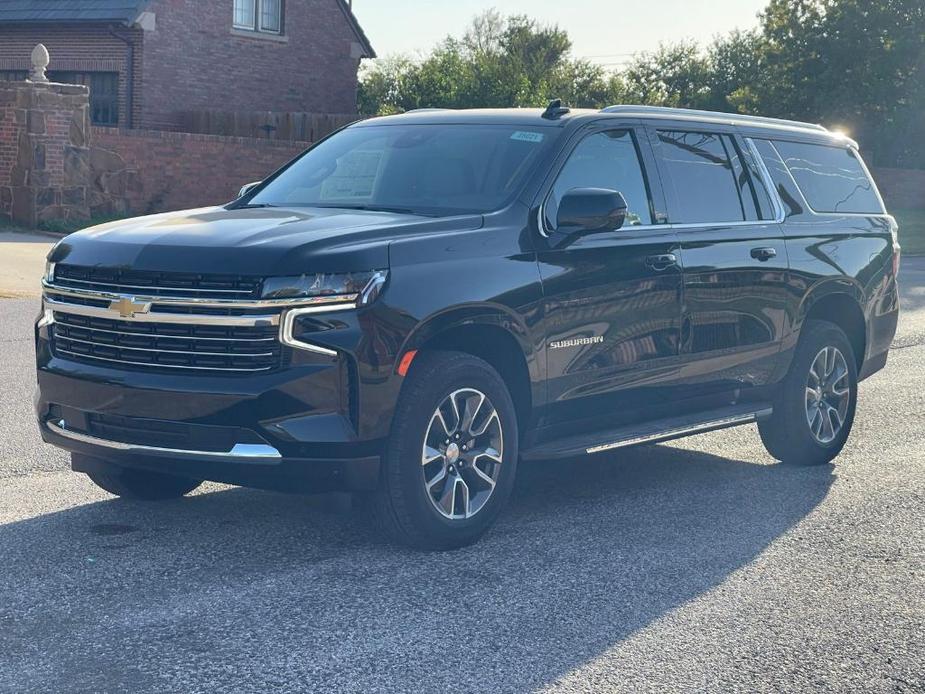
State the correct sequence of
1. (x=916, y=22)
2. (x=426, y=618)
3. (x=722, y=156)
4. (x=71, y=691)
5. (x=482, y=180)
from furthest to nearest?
(x=916, y=22)
(x=722, y=156)
(x=482, y=180)
(x=426, y=618)
(x=71, y=691)

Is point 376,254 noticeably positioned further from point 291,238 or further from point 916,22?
point 916,22

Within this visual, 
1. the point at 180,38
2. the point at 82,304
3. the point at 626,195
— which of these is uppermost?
the point at 180,38

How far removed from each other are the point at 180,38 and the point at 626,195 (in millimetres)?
27558

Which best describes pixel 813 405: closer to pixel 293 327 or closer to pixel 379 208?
pixel 379 208

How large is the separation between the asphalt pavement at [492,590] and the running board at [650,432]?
0.37 m

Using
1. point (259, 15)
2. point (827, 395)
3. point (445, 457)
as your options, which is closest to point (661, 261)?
point (445, 457)

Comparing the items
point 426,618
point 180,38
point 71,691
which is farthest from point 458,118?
point 180,38

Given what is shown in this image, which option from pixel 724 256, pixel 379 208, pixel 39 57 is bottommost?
pixel 724 256

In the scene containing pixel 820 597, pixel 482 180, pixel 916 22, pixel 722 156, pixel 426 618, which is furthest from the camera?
pixel 916 22

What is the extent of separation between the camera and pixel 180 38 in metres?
33.0

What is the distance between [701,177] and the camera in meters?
7.75

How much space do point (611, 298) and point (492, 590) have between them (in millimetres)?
1833

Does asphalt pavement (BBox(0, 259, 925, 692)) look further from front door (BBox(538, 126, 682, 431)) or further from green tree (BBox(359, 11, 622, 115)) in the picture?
green tree (BBox(359, 11, 622, 115))

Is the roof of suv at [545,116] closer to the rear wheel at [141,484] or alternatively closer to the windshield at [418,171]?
the windshield at [418,171]
